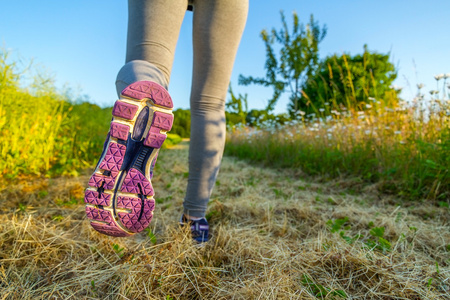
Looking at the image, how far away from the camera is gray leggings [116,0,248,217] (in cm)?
94

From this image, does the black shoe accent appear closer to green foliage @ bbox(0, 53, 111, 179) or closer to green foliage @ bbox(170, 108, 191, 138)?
green foliage @ bbox(0, 53, 111, 179)

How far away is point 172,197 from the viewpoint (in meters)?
2.36

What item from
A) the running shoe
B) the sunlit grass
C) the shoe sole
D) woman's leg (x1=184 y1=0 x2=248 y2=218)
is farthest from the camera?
the sunlit grass

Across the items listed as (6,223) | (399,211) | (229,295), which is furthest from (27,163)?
(399,211)

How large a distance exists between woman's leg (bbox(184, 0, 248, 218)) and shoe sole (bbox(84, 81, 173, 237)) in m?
0.36

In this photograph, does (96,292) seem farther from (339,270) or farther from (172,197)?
(172,197)

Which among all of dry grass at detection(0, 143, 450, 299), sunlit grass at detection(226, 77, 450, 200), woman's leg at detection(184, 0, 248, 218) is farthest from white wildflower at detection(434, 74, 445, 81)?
woman's leg at detection(184, 0, 248, 218)

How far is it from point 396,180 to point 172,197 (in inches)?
80.9

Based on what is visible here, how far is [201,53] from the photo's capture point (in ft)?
3.73

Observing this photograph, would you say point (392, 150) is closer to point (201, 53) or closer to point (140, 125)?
point (201, 53)

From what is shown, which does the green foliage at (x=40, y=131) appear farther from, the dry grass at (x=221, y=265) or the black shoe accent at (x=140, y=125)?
the black shoe accent at (x=140, y=125)

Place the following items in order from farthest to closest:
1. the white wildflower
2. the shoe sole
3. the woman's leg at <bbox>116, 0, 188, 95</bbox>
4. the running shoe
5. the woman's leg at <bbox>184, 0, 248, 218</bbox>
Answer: the white wildflower
the running shoe
the woman's leg at <bbox>184, 0, 248, 218</bbox>
the woman's leg at <bbox>116, 0, 188, 95</bbox>
the shoe sole

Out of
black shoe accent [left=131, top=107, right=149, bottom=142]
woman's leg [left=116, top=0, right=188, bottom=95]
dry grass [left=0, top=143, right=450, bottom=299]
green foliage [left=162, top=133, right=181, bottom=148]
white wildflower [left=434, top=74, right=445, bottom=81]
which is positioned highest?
white wildflower [left=434, top=74, right=445, bottom=81]

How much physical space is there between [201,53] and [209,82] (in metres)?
0.12
